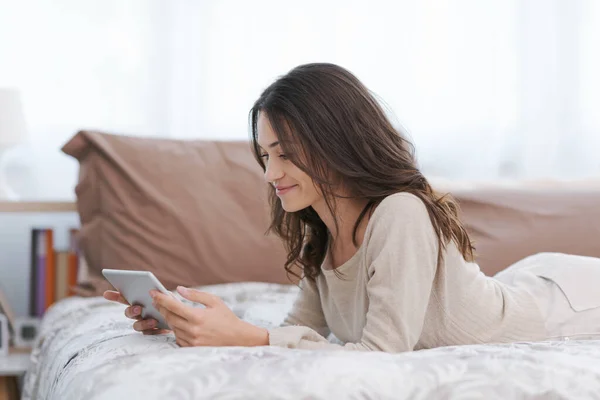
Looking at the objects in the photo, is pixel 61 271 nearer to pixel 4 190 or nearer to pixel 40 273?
pixel 40 273

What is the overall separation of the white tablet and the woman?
2cm

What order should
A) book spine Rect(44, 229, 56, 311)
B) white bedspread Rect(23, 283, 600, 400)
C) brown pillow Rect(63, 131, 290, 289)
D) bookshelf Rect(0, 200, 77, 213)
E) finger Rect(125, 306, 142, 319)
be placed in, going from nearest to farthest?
1. white bedspread Rect(23, 283, 600, 400)
2. finger Rect(125, 306, 142, 319)
3. brown pillow Rect(63, 131, 290, 289)
4. bookshelf Rect(0, 200, 77, 213)
5. book spine Rect(44, 229, 56, 311)

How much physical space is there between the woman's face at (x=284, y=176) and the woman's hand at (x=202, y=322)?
26cm

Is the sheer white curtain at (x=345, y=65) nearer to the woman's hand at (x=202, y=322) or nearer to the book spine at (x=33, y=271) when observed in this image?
the book spine at (x=33, y=271)

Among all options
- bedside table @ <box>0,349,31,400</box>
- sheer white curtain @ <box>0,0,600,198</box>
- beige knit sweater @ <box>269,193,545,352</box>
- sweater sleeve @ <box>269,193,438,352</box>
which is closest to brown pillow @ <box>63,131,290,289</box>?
bedside table @ <box>0,349,31,400</box>

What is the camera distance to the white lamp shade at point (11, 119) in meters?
2.34

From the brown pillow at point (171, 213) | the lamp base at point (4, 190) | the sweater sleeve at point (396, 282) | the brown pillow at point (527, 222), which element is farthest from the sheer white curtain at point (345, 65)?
the sweater sleeve at point (396, 282)

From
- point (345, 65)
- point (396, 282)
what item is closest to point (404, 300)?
point (396, 282)

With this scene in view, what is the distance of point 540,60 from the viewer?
2918 millimetres

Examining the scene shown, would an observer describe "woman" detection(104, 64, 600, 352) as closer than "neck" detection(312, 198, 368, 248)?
Yes

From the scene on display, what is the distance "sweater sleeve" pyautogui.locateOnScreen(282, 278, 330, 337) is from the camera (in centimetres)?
152

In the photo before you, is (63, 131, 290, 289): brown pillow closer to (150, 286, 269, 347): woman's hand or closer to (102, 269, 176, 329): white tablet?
(102, 269, 176, 329): white tablet

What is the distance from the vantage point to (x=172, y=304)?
1.14m

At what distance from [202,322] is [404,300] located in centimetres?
29
